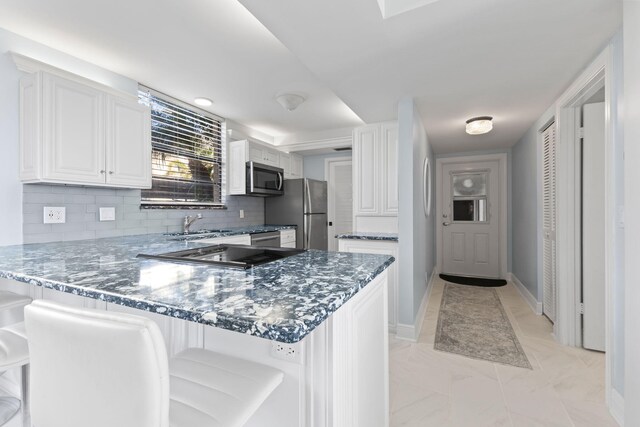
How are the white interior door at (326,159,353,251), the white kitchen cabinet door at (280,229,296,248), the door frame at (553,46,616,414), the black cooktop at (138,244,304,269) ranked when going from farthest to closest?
the white interior door at (326,159,353,251)
the white kitchen cabinet door at (280,229,296,248)
the door frame at (553,46,616,414)
the black cooktop at (138,244,304,269)

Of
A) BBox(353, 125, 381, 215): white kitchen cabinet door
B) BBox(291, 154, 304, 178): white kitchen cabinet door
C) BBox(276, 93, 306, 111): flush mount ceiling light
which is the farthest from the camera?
BBox(291, 154, 304, 178): white kitchen cabinet door

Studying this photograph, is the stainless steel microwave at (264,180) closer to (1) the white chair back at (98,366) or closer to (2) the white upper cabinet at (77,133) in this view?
(2) the white upper cabinet at (77,133)

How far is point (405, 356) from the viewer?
92.1 inches

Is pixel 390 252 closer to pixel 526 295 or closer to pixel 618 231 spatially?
pixel 618 231

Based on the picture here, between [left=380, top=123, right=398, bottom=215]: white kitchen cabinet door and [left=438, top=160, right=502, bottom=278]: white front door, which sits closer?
[left=380, top=123, right=398, bottom=215]: white kitchen cabinet door

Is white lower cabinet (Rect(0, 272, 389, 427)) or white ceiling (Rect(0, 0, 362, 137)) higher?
white ceiling (Rect(0, 0, 362, 137))

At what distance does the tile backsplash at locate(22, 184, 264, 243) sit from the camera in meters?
2.08

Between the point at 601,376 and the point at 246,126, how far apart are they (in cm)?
435

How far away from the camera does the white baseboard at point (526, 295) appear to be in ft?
10.5

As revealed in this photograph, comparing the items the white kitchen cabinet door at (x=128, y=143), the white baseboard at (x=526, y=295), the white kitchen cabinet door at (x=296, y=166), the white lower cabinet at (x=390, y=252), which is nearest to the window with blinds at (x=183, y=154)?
the white kitchen cabinet door at (x=128, y=143)

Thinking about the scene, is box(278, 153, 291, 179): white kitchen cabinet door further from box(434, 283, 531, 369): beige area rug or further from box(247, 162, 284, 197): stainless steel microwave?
box(434, 283, 531, 369): beige area rug

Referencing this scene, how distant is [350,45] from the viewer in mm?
1769

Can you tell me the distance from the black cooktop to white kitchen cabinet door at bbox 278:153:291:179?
2.96 meters

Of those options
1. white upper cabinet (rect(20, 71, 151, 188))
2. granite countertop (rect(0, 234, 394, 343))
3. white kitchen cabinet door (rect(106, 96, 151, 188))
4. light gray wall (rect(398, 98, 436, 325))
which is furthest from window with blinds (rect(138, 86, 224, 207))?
light gray wall (rect(398, 98, 436, 325))
